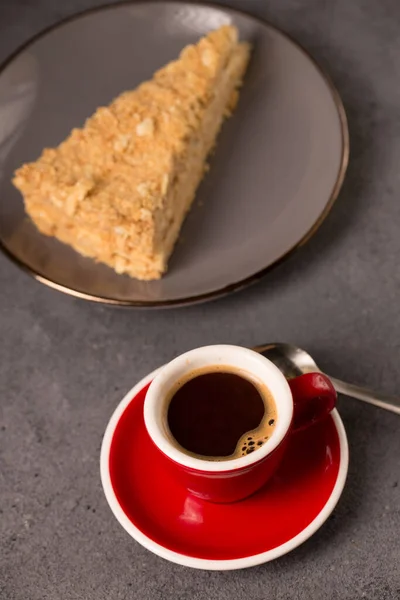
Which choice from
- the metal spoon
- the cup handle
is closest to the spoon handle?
the metal spoon

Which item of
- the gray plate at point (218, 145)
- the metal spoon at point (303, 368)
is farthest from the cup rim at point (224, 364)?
the gray plate at point (218, 145)

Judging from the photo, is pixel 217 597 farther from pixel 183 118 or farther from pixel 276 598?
pixel 183 118

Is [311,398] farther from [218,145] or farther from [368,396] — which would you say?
[218,145]

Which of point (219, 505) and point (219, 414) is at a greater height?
point (219, 414)

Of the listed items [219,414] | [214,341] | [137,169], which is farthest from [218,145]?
[219,414]

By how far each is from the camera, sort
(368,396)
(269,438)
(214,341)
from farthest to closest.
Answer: (214,341), (368,396), (269,438)

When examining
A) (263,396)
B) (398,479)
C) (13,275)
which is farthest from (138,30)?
(398,479)
